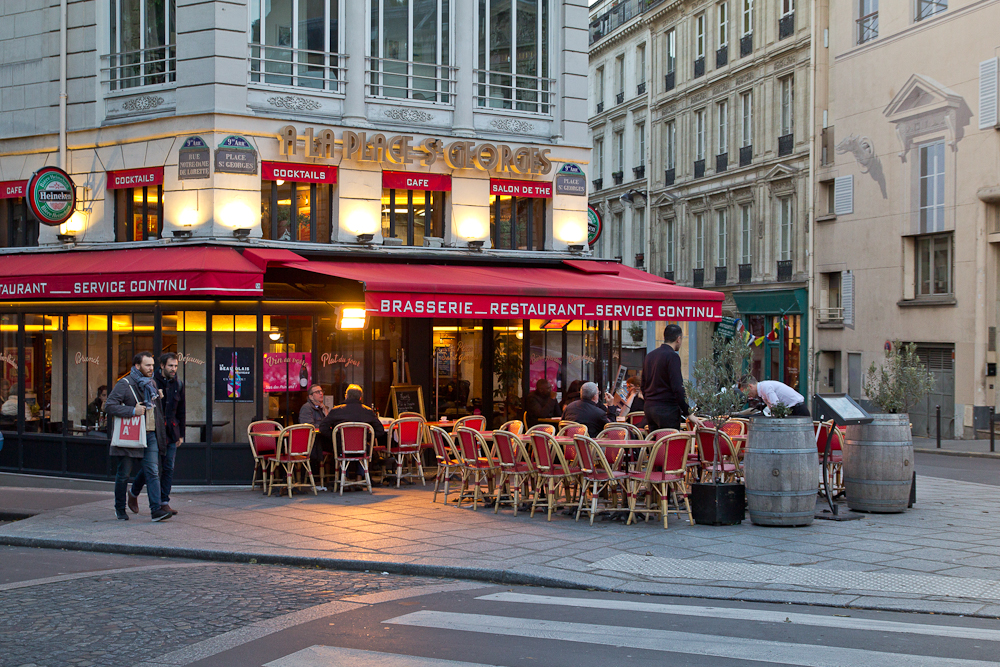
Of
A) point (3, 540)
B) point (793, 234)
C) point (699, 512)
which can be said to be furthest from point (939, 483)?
point (793, 234)

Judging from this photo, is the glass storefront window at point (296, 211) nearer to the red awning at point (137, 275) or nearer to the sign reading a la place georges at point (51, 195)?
the red awning at point (137, 275)

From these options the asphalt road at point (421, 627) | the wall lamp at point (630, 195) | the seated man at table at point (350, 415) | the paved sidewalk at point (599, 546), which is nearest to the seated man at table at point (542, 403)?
the seated man at table at point (350, 415)

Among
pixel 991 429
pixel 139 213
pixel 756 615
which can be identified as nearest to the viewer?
pixel 756 615

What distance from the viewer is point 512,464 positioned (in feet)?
37.9

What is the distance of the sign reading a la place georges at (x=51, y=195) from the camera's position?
1502 cm

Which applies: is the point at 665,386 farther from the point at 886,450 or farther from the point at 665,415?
the point at 886,450

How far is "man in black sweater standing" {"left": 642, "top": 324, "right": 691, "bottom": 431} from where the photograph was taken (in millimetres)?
11117

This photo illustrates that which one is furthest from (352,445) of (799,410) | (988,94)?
(988,94)

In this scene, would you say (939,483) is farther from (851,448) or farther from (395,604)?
(395,604)

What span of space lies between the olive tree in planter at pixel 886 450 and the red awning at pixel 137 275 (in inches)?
308

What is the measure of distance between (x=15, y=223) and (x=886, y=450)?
538 inches

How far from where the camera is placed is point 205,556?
9.42 m

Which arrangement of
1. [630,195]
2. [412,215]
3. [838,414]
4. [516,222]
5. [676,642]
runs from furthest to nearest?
[630,195] → [516,222] → [412,215] → [838,414] → [676,642]

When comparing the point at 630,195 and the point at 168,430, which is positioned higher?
the point at 630,195
